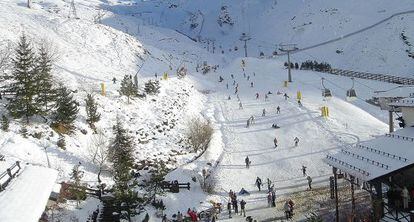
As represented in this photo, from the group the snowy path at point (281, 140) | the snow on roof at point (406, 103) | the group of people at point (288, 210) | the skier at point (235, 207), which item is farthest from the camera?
the snowy path at point (281, 140)

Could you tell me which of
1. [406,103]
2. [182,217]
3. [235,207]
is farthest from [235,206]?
[406,103]

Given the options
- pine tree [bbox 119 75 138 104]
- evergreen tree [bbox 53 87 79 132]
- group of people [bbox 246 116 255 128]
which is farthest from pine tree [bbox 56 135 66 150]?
group of people [bbox 246 116 255 128]

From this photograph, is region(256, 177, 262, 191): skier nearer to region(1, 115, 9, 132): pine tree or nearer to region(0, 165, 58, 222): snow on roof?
region(0, 165, 58, 222): snow on roof

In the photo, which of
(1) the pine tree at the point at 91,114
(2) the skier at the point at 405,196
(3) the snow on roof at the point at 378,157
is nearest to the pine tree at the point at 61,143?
(1) the pine tree at the point at 91,114

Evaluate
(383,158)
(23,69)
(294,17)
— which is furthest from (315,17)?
(383,158)

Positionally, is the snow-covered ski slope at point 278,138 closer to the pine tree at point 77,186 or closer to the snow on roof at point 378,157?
the pine tree at point 77,186

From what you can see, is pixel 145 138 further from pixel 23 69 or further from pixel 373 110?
pixel 373 110

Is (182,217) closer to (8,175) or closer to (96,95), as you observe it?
(8,175)
